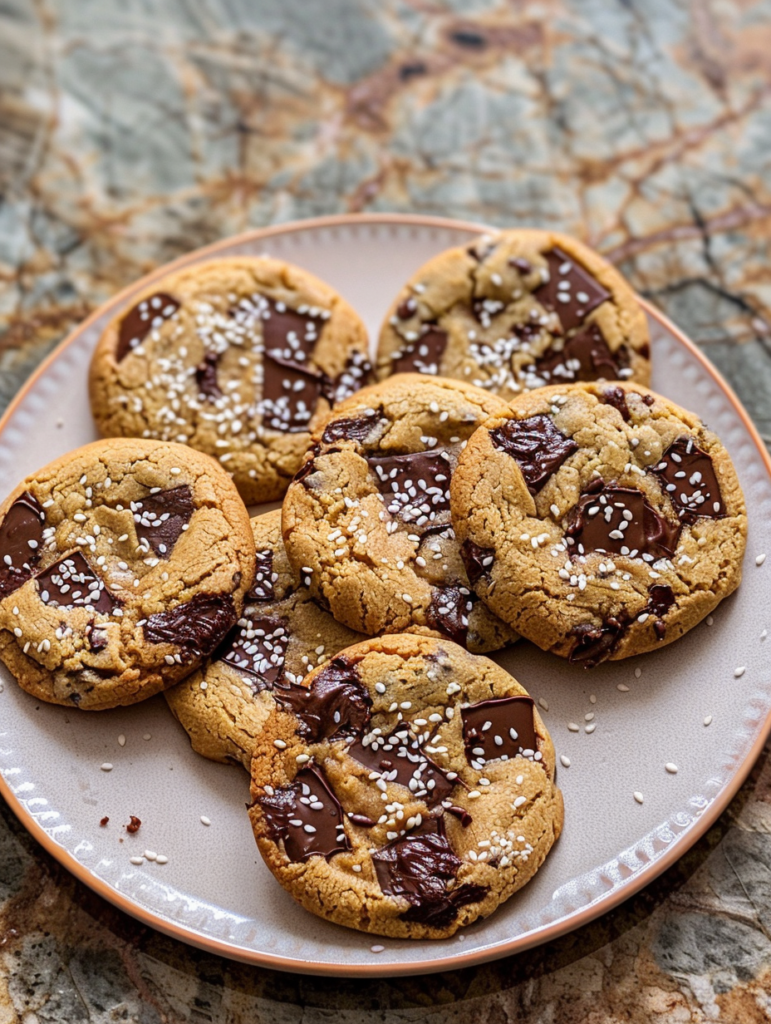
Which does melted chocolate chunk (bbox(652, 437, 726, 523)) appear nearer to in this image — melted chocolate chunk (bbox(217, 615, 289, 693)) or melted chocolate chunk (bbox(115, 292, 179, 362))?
melted chocolate chunk (bbox(217, 615, 289, 693))

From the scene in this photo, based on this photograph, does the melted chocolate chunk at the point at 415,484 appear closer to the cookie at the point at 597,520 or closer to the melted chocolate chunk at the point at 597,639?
the cookie at the point at 597,520

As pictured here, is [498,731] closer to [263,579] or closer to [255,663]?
[255,663]

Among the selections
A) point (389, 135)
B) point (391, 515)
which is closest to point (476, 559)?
point (391, 515)

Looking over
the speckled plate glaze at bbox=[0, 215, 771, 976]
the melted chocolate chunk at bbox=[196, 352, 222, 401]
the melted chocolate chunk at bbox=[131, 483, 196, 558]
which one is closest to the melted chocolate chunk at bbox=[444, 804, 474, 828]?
the speckled plate glaze at bbox=[0, 215, 771, 976]

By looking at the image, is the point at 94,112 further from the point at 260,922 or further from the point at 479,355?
the point at 260,922

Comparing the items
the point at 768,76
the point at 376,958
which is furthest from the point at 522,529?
the point at 768,76
